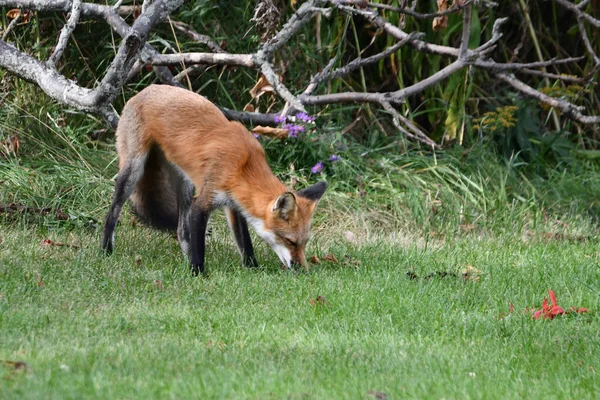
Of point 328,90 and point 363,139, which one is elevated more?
point 328,90

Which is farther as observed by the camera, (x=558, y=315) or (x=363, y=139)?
(x=363, y=139)

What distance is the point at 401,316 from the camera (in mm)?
5125

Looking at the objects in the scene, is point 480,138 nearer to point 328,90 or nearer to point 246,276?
point 328,90

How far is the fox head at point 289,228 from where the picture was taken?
6363mm

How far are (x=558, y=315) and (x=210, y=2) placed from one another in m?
6.25

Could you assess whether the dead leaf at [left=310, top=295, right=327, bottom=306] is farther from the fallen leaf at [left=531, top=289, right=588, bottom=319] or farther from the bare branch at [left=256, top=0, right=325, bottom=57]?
the bare branch at [left=256, top=0, right=325, bottom=57]

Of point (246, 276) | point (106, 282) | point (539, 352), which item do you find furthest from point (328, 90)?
point (539, 352)

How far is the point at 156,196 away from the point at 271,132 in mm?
1676

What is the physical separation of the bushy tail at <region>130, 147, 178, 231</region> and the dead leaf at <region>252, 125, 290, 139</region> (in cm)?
132

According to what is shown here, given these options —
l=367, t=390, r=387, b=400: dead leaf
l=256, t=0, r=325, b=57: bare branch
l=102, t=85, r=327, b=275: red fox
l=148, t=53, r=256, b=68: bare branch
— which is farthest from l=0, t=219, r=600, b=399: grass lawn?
l=148, t=53, r=256, b=68: bare branch

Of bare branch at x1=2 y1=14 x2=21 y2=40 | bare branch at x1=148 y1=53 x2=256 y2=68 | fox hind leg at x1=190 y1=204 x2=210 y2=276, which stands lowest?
fox hind leg at x1=190 y1=204 x2=210 y2=276

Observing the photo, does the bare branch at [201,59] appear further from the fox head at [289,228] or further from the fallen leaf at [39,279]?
the fallen leaf at [39,279]

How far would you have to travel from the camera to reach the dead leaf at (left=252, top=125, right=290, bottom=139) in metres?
8.45

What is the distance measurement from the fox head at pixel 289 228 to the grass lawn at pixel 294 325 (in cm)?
15
